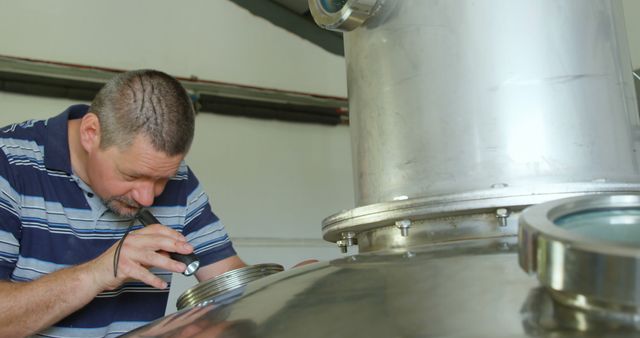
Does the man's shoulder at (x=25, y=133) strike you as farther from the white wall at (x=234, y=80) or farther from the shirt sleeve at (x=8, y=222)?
the white wall at (x=234, y=80)

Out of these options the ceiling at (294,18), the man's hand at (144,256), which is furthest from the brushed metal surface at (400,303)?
the ceiling at (294,18)

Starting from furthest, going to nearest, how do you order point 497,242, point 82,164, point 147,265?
1. point 82,164
2. point 147,265
3. point 497,242

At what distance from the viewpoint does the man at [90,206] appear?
1.08m

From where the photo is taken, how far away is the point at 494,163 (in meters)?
0.80

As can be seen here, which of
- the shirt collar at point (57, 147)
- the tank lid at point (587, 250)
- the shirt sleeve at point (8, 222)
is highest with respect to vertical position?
the shirt collar at point (57, 147)

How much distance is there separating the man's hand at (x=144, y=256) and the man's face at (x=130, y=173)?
0.60ft

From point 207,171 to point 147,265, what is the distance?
208 centimetres

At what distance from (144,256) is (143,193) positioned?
0.24 m

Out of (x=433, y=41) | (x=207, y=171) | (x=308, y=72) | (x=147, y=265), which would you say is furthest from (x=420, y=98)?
(x=308, y=72)

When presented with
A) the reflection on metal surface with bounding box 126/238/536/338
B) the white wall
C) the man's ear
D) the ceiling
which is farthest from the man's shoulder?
the ceiling

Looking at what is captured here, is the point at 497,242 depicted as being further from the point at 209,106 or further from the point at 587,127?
the point at 209,106

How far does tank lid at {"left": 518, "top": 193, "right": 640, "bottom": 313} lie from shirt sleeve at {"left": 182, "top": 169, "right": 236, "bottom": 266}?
1.02 m

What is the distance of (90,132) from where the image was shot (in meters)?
1.27

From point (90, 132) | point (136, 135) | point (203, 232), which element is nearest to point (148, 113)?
point (136, 135)
